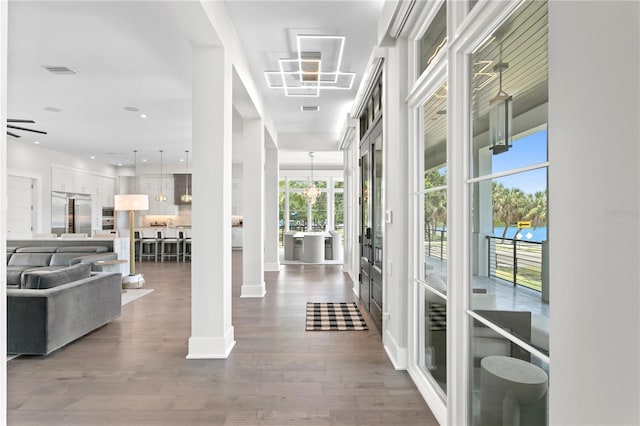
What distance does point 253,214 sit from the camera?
5766mm

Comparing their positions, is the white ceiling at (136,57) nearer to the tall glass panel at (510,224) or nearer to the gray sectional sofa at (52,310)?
the tall glass panel at (510,224)

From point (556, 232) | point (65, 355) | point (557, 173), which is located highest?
point (557, 173)

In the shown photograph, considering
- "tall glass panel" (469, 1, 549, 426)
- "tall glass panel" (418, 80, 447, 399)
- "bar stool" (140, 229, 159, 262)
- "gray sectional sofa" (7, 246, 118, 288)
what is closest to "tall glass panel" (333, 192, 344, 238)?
"bar stool" (140, 229, 159, 262)

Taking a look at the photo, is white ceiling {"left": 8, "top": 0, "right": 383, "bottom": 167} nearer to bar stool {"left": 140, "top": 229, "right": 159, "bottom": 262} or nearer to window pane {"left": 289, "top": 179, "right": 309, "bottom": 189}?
bar stool {"left": 140, "top": 229, "right": 159, "bottom": 262}

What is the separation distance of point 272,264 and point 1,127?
7.60 metres

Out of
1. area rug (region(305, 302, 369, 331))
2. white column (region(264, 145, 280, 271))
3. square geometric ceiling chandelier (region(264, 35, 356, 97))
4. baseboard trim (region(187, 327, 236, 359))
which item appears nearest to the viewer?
baseboard trim (region(187, 327, 236, 359))

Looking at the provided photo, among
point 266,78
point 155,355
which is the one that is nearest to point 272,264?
point 266,78

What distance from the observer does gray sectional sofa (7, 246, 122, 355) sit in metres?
3.21

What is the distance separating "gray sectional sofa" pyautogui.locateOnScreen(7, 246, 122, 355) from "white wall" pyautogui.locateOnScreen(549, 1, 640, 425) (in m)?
3.85

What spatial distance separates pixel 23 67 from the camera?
4.45 meters

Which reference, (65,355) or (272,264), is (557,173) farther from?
(272,264)

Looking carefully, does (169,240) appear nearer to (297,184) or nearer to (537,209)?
(297,184)

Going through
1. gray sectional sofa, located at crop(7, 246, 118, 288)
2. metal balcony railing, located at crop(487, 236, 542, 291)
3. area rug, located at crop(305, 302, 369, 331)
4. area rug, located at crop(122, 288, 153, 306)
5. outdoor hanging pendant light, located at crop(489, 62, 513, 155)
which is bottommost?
area rug, located at crop(122, 288, 153, 306)

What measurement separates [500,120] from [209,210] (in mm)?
2426
